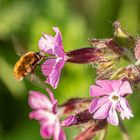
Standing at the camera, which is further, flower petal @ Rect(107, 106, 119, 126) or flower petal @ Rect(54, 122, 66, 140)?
flower petal @ Rect(54, 122, 66, 140)

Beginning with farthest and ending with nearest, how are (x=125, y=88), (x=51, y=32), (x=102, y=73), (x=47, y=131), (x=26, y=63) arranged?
(x=51, y=32) < (x=47, y=131) < (x=26, y=63) < (x=102, y=73) < (x=125, y=88)

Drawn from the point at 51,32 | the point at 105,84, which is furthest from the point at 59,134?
the point at 51,32

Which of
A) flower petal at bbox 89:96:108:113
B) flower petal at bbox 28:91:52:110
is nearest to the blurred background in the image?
flower petal at bbox 28:91:52:110

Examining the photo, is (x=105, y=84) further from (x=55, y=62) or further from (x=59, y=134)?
(x=59, y=134)

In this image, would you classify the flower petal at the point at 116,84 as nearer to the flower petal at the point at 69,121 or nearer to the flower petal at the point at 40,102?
the flower petal at the point at 69,121

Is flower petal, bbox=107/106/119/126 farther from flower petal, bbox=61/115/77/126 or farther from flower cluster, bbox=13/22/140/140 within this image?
flower petal, bbox=61/115/77/126

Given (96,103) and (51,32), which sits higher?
(51,32)
